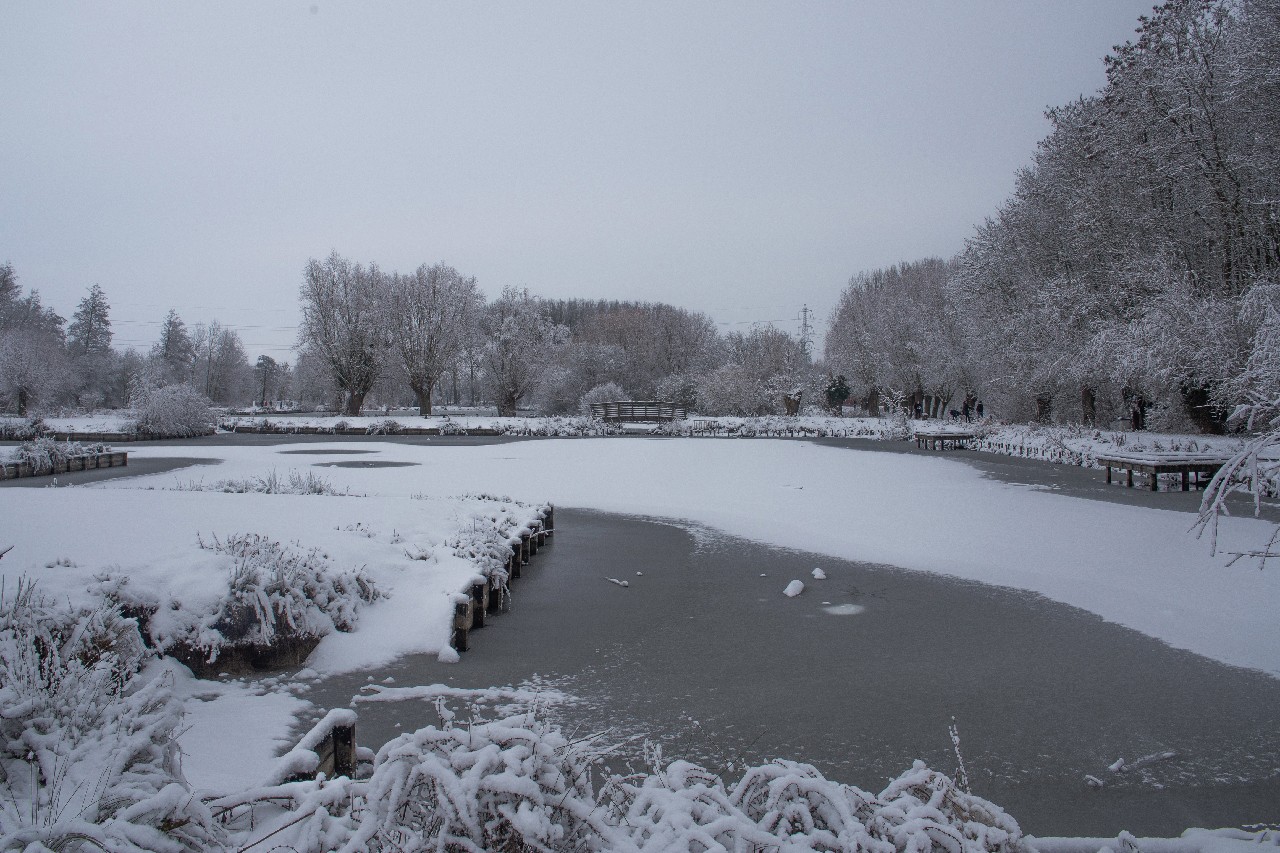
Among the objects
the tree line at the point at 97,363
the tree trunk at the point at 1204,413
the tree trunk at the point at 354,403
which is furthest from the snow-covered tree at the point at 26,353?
the tree trunk at the point at 1204,413

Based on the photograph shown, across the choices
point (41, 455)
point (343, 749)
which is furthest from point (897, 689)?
point (41, 455)

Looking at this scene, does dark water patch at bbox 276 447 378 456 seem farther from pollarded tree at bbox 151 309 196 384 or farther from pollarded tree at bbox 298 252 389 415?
pollarded tree at bbox 151 309 196 384

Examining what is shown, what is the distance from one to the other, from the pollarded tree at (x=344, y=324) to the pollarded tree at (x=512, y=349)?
6608 mm

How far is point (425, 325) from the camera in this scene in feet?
147

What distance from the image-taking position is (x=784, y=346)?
2127 inches

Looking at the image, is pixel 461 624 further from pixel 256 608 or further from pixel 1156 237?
pixel 1156 237

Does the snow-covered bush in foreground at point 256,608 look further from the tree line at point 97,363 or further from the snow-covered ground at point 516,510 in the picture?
the tree line at point 97,363

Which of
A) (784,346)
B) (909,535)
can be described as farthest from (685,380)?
(909,535)

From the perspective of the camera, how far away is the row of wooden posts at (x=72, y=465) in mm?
14084

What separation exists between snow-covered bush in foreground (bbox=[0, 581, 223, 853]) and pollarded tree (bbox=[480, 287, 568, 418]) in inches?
1744

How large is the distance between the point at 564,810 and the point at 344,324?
46180mm

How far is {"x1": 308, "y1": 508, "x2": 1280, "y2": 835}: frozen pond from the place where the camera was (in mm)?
3723

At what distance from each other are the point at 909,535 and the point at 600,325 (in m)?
61.9

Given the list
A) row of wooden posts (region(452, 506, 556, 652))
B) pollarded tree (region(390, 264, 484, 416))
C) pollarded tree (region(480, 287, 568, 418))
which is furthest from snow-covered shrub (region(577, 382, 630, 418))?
row of wooden posts (region(452, 506, 556, 652))
